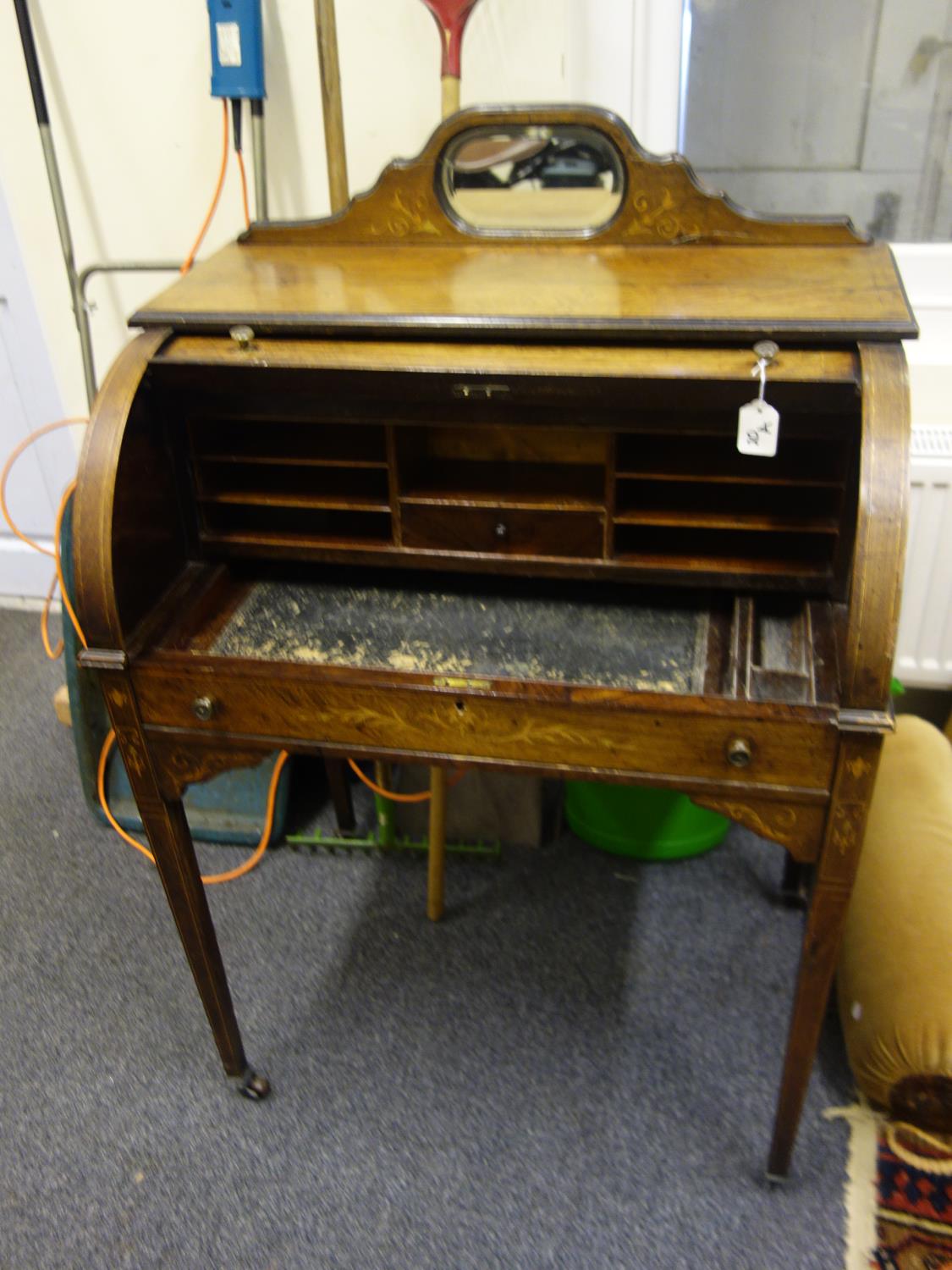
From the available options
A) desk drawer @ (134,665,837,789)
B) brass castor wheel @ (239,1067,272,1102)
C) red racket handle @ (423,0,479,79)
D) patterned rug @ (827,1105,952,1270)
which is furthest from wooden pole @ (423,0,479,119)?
patterned rug @ (827,1105,952,1270)

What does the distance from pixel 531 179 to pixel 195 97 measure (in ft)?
2.16

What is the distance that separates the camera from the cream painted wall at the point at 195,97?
1.52m

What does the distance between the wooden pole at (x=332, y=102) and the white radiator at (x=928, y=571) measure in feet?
3.28

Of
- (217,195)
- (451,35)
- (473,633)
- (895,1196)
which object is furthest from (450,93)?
(895,1196)

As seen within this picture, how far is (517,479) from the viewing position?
1.22m

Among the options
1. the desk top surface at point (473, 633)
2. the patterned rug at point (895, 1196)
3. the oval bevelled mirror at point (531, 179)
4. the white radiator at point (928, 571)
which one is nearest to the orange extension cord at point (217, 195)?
the oval bevelled mirror at point (531, 179)

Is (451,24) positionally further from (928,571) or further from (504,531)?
(928,571)

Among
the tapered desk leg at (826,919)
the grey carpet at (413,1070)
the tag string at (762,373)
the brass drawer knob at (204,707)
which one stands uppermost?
the tag string at (762,373)

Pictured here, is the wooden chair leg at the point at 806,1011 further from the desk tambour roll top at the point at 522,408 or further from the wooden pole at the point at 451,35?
the wooden pole at the point at 451,35

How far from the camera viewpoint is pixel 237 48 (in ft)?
5.02

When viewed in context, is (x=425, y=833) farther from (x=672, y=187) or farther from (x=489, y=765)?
(x=672, y=187)

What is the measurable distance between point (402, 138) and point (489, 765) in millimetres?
1090

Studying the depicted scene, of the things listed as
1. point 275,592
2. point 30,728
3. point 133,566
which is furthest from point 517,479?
point 30,728

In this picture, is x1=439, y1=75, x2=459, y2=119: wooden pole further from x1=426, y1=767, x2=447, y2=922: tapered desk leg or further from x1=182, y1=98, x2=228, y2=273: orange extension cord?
x1=426, y1=767, x2=447, y2=922: tapered desk leg
